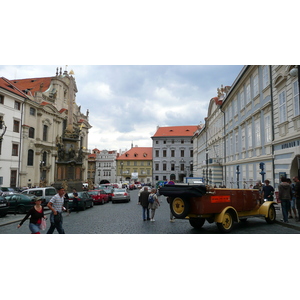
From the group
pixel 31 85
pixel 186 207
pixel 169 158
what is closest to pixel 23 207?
pixel 186 207

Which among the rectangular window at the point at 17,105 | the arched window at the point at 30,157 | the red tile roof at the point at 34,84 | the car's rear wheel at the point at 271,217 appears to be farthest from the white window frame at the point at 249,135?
the red tile roof at the point at 34,84

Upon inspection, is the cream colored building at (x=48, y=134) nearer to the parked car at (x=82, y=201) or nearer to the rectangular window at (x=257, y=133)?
the parked car at (x=82, y=201)

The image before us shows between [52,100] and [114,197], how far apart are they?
32313 mm

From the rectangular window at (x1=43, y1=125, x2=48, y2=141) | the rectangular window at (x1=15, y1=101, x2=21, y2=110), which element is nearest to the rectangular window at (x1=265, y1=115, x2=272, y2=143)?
the rectangular window at (x1=15, y1=101, x2=21, y2=110)

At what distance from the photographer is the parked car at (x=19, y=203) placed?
51.9 feet

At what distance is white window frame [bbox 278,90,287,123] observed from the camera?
49.7ft

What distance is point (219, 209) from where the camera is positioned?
362 inches

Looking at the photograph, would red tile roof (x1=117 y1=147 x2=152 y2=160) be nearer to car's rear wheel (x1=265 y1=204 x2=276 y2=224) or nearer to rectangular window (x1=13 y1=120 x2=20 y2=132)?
rectangular window (x1=13 y1=120 x2=20 y2=132)

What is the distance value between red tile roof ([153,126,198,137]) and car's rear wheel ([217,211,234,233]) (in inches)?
2522

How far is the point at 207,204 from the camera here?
8828 millimetres

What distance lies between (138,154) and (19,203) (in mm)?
67034

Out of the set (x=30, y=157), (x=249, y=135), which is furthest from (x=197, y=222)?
(x=30, y=157)

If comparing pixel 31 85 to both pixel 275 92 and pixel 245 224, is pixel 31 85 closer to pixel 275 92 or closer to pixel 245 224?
pixel 275 92

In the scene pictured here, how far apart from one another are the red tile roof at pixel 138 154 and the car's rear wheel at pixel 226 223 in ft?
236
